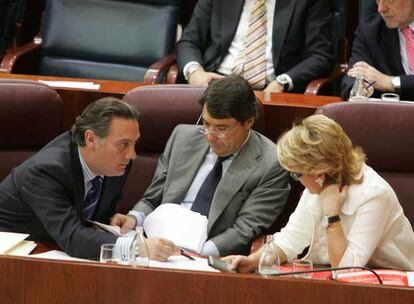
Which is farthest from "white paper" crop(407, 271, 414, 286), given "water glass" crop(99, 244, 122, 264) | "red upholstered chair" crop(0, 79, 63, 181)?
"red upholstered chair" crop(0, 79, 63, 181)

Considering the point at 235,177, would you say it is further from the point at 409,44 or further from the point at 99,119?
the point at 409,44

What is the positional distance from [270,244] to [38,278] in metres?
0.66

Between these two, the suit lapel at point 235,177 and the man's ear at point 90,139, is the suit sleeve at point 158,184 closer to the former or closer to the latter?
the suit lapel at point 235,177

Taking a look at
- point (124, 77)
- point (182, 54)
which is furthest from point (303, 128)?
point (124, 77)

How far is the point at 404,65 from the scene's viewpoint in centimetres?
382

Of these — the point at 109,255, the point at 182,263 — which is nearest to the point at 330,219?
the point at 182,263

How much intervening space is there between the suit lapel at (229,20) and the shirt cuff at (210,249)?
1.45 meters

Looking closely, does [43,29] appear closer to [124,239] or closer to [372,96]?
[372,96]

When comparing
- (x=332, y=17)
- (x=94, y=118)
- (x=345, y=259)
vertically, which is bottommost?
(x=345, y=259)

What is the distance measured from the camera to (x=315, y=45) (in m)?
4.07

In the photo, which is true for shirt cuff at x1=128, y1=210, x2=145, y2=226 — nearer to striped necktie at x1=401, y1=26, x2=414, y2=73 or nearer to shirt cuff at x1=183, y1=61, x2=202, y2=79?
shirt cuff at x1=183, y1=61, x2=202, y2=79

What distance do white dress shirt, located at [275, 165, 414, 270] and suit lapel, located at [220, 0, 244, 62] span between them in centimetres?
156

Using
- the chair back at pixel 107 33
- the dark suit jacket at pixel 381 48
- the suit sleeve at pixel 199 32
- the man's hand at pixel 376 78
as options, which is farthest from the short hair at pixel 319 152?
the chair back at pixel 107 33

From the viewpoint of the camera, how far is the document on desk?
282 cm
